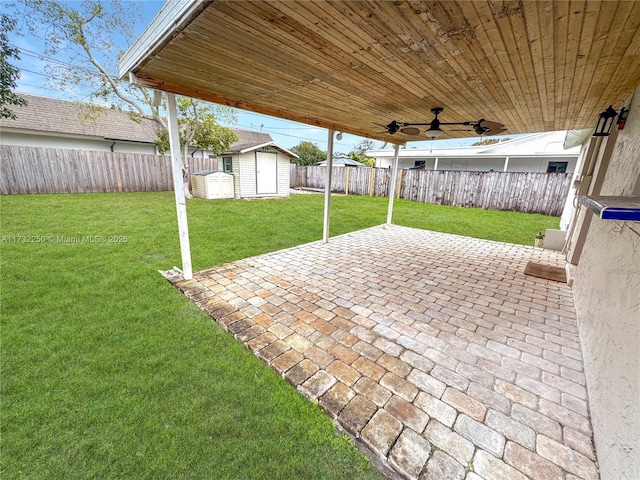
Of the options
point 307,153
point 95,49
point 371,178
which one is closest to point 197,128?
point 95,49

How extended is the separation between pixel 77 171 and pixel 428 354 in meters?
13.4

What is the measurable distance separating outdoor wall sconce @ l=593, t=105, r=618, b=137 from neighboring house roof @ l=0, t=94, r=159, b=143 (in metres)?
14.6

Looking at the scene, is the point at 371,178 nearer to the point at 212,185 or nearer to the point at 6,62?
the point at 212,185

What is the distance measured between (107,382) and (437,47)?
3.41 m

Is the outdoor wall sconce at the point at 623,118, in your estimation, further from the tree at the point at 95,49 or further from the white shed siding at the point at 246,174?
the tree at the point at 95,49

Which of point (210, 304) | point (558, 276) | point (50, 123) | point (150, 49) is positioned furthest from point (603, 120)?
point (50, 123)

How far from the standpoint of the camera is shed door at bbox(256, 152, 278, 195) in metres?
11.6

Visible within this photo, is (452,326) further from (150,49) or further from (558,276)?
(150,49)

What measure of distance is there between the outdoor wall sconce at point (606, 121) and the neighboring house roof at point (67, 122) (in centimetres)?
1463

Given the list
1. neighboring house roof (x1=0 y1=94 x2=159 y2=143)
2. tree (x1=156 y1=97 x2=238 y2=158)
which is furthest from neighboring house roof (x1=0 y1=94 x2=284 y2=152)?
tree (x1=156 y1=97 x2=238 y2=158)

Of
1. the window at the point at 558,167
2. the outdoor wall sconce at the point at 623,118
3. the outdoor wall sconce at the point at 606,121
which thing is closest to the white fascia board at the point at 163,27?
the outdoor wall sconce at the point at 623,118

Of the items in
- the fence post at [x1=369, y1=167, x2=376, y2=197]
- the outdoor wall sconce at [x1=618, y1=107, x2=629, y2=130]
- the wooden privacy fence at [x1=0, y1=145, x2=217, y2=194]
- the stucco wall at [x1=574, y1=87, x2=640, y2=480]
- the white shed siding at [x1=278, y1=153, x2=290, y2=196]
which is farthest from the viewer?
the fence post at [x1=369, y1=167, x2=376, y2=197]

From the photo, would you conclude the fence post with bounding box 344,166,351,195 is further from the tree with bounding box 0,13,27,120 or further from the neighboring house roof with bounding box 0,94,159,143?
the tree with bounding box 0,13,27,120

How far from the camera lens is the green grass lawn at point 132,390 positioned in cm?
141
